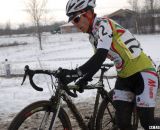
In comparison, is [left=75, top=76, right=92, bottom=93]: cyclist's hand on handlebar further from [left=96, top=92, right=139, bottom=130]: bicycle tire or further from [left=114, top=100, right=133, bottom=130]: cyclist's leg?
[left=96, top=92, right=139, bottom=130]: bicycle tire

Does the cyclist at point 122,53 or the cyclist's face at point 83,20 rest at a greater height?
the cyclist's face at point 83,20

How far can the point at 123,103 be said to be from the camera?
15.7ft

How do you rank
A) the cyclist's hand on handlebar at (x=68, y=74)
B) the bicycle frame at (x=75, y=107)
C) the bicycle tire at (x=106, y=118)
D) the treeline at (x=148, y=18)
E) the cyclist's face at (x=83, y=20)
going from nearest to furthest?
the cyclist's hand on handlebar at (x=68, y=74) < the cyclist's face at (x=83, y=20) < the bicycle frame at (x=75, y=107) < the bicycle tire at (x=106, y=118) < the treeline at (x=148, y=18)

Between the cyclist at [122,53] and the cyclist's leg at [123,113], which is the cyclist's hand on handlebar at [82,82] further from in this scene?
the cyclist's leg at [123,113]

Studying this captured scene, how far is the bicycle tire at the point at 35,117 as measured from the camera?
4.32 m

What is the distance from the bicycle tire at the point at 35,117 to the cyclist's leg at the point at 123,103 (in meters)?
0.62

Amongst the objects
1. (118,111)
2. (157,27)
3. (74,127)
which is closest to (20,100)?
(74,127)

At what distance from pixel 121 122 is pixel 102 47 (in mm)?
1083

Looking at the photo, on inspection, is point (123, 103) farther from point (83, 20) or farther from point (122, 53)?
point (83, 20)

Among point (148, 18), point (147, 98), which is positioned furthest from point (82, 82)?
point (148, 18)

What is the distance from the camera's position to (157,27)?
74.7 m

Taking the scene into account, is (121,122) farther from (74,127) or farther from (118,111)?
(74,127)

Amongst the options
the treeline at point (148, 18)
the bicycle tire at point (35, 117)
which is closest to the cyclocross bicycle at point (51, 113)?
the bicycle tire at point (35, 117)

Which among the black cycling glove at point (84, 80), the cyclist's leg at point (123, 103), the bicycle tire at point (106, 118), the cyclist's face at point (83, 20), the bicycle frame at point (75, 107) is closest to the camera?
the black cycling glove at point (84, 80)
